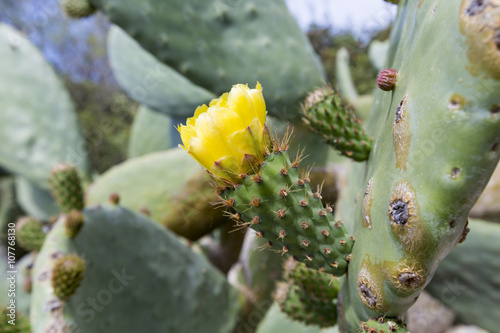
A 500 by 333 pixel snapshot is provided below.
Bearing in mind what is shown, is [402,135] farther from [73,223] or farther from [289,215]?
[73,223]

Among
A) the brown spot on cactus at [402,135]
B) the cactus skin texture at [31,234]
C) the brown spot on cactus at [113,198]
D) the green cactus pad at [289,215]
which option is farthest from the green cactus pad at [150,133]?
the brown spot on cactus at [402,135]

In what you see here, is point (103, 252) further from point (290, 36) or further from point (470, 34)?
point (470, 34)

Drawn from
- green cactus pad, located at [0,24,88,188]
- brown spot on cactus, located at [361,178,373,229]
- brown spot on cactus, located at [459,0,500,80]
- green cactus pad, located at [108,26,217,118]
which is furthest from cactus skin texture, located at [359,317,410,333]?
green cactus pad, located at [0,24,88,188]

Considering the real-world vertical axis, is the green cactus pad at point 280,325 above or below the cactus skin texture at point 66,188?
below

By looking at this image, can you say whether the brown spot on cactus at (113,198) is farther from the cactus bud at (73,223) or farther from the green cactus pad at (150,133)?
the green cactus pad at (150,133)

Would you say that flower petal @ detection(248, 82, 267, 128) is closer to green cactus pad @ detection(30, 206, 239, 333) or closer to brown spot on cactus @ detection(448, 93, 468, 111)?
brown spot on cactus @ detection(448, 93, 468, 111)

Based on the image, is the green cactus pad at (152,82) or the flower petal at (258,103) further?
the green cactus pad at (152,82)

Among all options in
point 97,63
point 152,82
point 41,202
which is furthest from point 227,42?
point 97,63
